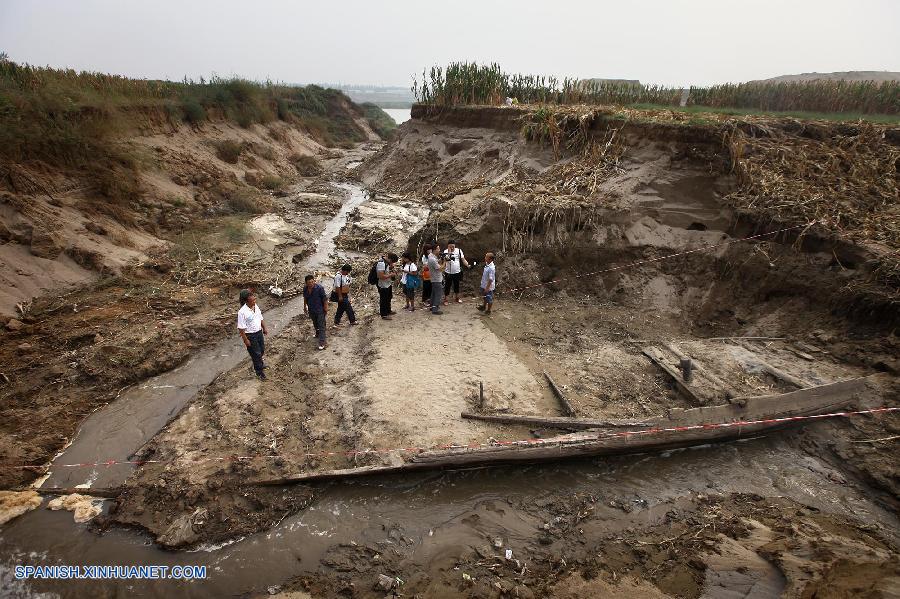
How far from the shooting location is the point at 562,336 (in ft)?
29.2

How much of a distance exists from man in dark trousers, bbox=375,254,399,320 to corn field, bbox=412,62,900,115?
14753 mm

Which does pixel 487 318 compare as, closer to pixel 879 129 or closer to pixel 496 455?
pixel 496 455

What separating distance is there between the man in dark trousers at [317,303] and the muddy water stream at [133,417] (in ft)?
5.26

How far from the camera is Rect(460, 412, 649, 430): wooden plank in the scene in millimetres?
Result: 6215

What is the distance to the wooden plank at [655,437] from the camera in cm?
582

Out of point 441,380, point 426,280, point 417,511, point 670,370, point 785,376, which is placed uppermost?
point 426,280

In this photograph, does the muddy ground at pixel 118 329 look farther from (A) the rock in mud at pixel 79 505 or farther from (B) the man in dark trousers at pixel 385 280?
(B) the man in dark trousers at pixel 385 280

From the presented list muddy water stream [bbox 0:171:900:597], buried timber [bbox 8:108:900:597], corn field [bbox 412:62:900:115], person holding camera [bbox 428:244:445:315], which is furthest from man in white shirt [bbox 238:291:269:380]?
corn field [bbox 412:62:900:115]

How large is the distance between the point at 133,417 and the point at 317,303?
3.35m

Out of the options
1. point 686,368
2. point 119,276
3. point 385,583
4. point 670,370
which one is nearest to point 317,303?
point 385,583

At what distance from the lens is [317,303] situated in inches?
329

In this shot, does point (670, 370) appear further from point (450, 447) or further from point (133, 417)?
point (133, 417)

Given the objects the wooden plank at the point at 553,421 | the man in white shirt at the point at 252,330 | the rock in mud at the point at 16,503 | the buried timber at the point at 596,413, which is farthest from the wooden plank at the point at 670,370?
the rock in mud at the point at 16,503

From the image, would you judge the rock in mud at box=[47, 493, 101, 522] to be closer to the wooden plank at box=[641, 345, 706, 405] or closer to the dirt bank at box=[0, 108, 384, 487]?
the dirt bank at box=[0, 108, 384, 487]
